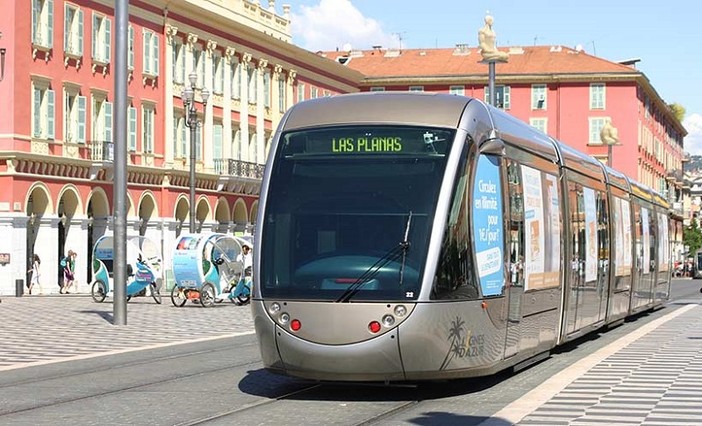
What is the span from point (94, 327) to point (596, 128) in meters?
86.2

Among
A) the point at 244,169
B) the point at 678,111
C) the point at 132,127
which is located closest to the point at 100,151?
the point at 132,127

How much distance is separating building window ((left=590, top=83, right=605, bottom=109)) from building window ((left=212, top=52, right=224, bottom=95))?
45.4 metres

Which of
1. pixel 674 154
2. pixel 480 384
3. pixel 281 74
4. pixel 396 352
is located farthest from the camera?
pixel 674 154

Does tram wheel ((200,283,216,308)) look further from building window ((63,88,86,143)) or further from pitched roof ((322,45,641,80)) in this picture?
pitched roof ((322,45,641,80))

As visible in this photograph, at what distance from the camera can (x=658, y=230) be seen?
37.8m

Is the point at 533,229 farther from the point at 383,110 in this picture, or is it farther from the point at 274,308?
the point at 274,308

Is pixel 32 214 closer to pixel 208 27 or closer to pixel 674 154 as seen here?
pixel 208 27

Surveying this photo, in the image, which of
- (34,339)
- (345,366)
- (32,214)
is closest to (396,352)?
(345,366)

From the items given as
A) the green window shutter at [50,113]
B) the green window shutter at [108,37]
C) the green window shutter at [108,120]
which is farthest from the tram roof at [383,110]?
the green window shutter at [108,37]

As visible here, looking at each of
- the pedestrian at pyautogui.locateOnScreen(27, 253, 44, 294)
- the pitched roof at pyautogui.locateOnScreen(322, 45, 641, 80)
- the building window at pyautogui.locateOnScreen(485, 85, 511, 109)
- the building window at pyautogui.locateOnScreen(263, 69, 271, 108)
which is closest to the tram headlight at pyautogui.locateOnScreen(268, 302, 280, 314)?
the pedestrian at pyautogui.locateOnScreen(27, 253, 44, 294)

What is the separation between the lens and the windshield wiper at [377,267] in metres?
14.1

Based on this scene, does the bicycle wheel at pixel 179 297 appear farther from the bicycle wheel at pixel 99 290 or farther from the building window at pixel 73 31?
the building window at pixel 73 31

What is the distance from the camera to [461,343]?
1473 cm

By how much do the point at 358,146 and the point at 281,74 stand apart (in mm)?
68484
